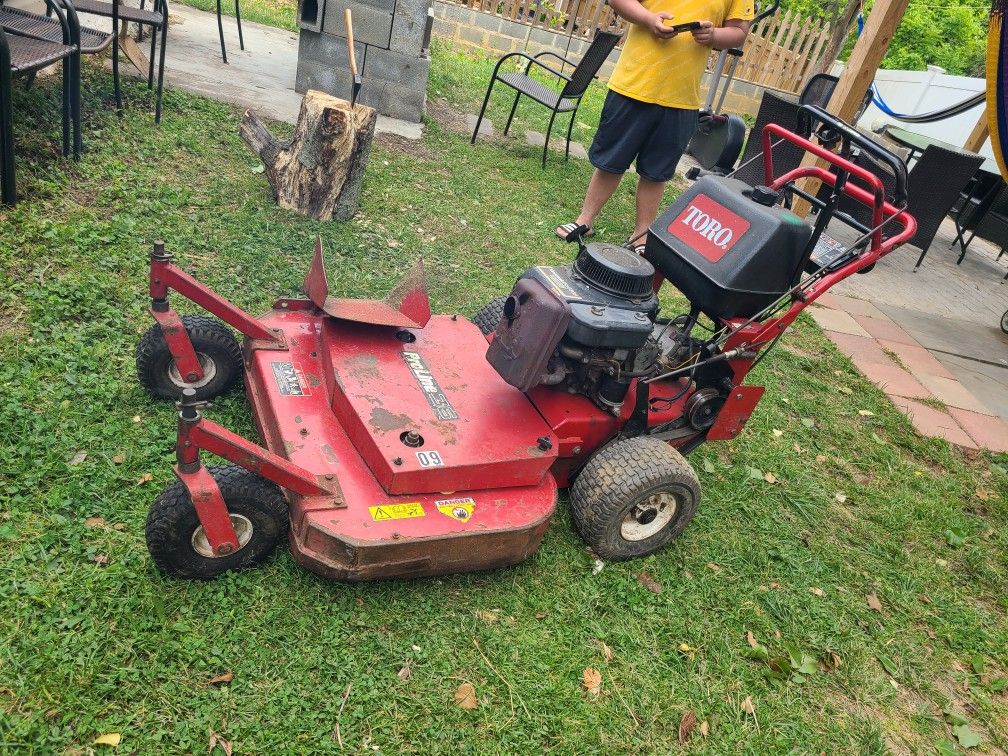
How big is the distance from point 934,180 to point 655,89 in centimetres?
390

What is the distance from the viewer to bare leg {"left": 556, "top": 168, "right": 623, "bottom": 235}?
5035 mm

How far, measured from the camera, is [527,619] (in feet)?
8.23

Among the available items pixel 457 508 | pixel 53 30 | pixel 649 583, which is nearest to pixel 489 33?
pixel 53 30

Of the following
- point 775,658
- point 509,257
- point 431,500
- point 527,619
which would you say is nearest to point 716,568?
point 775,658

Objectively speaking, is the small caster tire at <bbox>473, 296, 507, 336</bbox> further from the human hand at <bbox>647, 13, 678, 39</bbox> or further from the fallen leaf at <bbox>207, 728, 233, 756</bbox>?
the human hand at <bbox>647, 13, 678, 39</bbox>

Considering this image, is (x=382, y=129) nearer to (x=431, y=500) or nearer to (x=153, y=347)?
(x=153, y=347)

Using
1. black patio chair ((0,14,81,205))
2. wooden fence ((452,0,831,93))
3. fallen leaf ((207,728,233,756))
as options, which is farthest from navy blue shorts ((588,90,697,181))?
wooden fence ((452,0,831,93))

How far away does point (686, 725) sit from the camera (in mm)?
2332

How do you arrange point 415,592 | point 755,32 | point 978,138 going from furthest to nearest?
point 755,32, point 978,138, point 415,592

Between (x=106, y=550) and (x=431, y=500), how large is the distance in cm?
102

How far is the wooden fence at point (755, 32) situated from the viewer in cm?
1197

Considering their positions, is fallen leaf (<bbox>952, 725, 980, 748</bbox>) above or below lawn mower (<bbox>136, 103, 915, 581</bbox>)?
below

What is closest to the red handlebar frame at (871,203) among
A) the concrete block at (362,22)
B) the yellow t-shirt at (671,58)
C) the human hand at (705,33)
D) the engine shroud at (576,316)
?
the engine shroud at (576,316)

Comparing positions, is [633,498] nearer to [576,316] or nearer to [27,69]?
[576,316]
